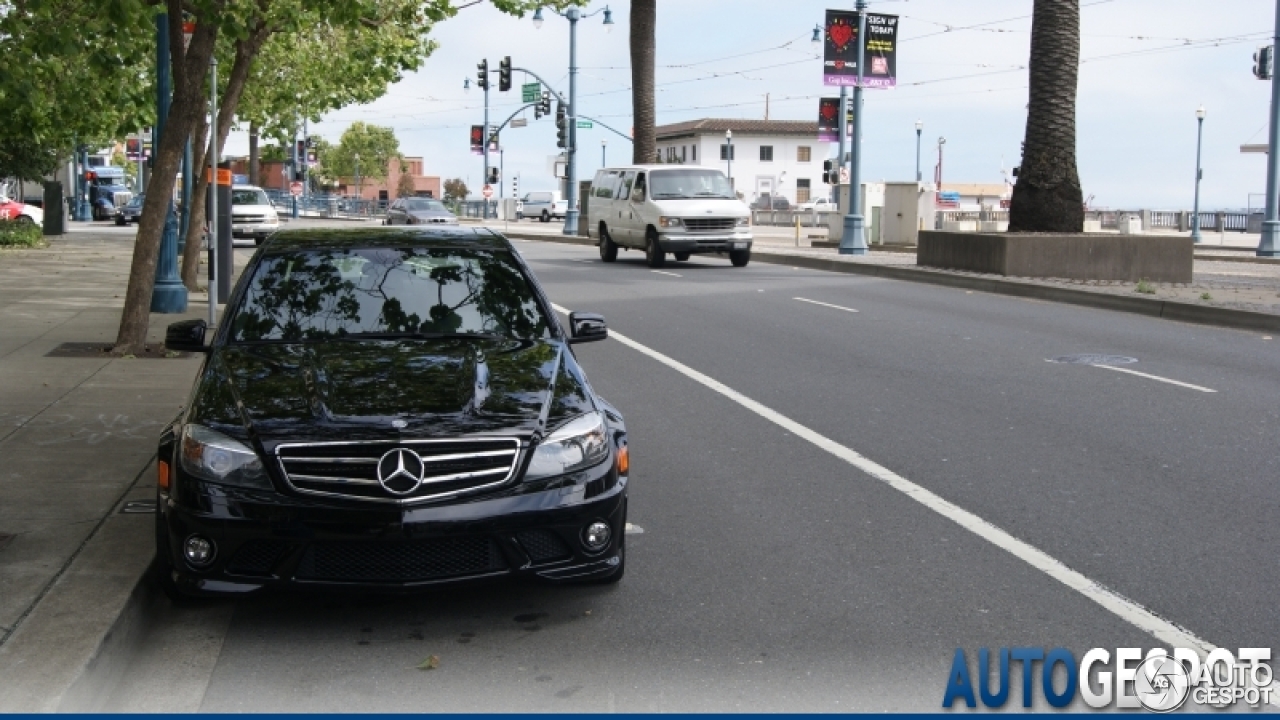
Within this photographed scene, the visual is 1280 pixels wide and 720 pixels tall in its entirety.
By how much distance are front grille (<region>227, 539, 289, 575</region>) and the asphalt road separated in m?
0.32

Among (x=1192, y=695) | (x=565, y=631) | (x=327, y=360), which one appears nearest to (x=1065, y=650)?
(x=1192, y=695)

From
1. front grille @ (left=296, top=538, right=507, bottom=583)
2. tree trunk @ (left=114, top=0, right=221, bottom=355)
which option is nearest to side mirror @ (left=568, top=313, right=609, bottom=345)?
front grille @ (left=296, top=538, right=507, bottom=583)

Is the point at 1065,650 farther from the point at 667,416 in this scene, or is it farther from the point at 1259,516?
the point at 667,416

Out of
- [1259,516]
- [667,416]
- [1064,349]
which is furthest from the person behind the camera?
[1064,349]

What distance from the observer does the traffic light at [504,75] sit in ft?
175

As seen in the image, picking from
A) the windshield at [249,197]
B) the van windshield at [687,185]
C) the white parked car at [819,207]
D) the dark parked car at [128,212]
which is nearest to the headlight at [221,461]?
the van windshield at [687,185]

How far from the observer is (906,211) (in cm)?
4091

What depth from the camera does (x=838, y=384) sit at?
1252cm

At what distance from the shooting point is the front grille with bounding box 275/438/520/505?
5.54 meters

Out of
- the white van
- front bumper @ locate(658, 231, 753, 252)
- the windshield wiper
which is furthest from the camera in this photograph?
the white van

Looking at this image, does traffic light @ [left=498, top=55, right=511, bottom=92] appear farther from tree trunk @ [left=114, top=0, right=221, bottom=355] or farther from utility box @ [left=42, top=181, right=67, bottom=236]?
tree trunk @ [left=114, top=0, right=221, bottom=355]

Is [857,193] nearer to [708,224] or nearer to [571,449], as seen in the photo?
[708,224]

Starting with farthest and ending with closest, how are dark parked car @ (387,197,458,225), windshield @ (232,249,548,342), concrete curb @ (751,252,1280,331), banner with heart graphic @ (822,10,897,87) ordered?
dark parked car @ (387,197,458,225) < banner with heart graphic @ (822,10,897,87) < concrete curb @ (751,252,1280,331) < windshield @ (232,249,548,342)

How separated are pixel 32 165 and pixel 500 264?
43810 mm
